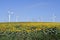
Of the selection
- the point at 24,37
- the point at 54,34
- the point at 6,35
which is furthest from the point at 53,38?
the point at 6,35

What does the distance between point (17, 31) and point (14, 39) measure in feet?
4.16

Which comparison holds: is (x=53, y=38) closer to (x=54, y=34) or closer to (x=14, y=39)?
(x=54, y=34)

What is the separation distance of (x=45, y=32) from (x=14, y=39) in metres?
3.24

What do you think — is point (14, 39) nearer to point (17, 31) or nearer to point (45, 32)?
point (17, 31)

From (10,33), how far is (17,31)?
803 millimetres

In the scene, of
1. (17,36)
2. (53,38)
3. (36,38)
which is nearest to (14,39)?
(17,36)

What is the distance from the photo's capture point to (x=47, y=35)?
1024 inches

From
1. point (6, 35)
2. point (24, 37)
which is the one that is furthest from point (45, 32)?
point (6, 35)

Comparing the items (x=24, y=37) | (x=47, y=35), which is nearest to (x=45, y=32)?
(x=47, y=35)

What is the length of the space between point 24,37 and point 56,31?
3.37 m

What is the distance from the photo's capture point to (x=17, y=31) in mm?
26719

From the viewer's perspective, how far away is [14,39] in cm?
2573

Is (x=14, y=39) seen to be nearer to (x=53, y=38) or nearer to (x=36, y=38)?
(x=36, y=38)

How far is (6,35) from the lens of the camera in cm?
2612
